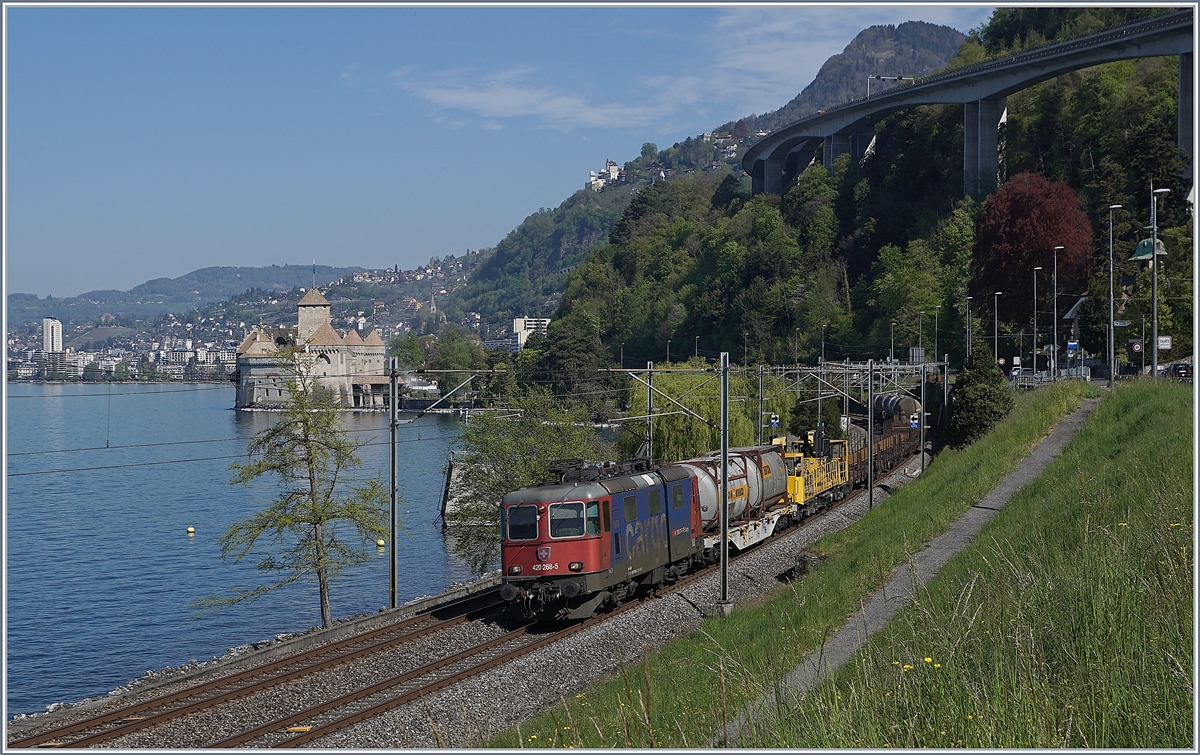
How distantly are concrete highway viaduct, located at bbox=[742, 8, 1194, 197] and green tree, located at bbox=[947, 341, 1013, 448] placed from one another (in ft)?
109

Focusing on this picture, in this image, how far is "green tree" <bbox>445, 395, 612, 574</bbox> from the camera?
45.0 meters

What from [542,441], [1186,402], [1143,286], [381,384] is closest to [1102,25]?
[1143,286]

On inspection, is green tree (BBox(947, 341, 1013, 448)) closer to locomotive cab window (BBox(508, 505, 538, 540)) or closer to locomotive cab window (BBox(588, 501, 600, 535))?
locomotive cab window (BBox(588, 501, 600, 535))

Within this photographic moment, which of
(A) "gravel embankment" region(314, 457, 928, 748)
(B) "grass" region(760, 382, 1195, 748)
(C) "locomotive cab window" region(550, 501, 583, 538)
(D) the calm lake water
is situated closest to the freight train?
(C) "locomotive cab window" region(550, 501, 583, 538)

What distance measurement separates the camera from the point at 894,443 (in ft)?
178

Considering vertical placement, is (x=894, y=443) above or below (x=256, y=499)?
above

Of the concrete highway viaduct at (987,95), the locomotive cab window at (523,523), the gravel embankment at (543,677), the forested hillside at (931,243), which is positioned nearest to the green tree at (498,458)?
the gravel embankment at (543,677)

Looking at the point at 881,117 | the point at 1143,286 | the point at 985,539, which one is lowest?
the point at 985,539

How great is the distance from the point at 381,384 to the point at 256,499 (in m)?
126

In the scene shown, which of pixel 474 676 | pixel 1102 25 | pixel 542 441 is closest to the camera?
pixel 474 676

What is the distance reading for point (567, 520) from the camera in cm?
2206

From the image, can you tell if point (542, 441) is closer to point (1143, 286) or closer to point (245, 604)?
point (245, 604)

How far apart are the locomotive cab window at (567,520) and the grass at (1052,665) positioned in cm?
978

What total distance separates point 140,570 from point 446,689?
37619 millimetres
